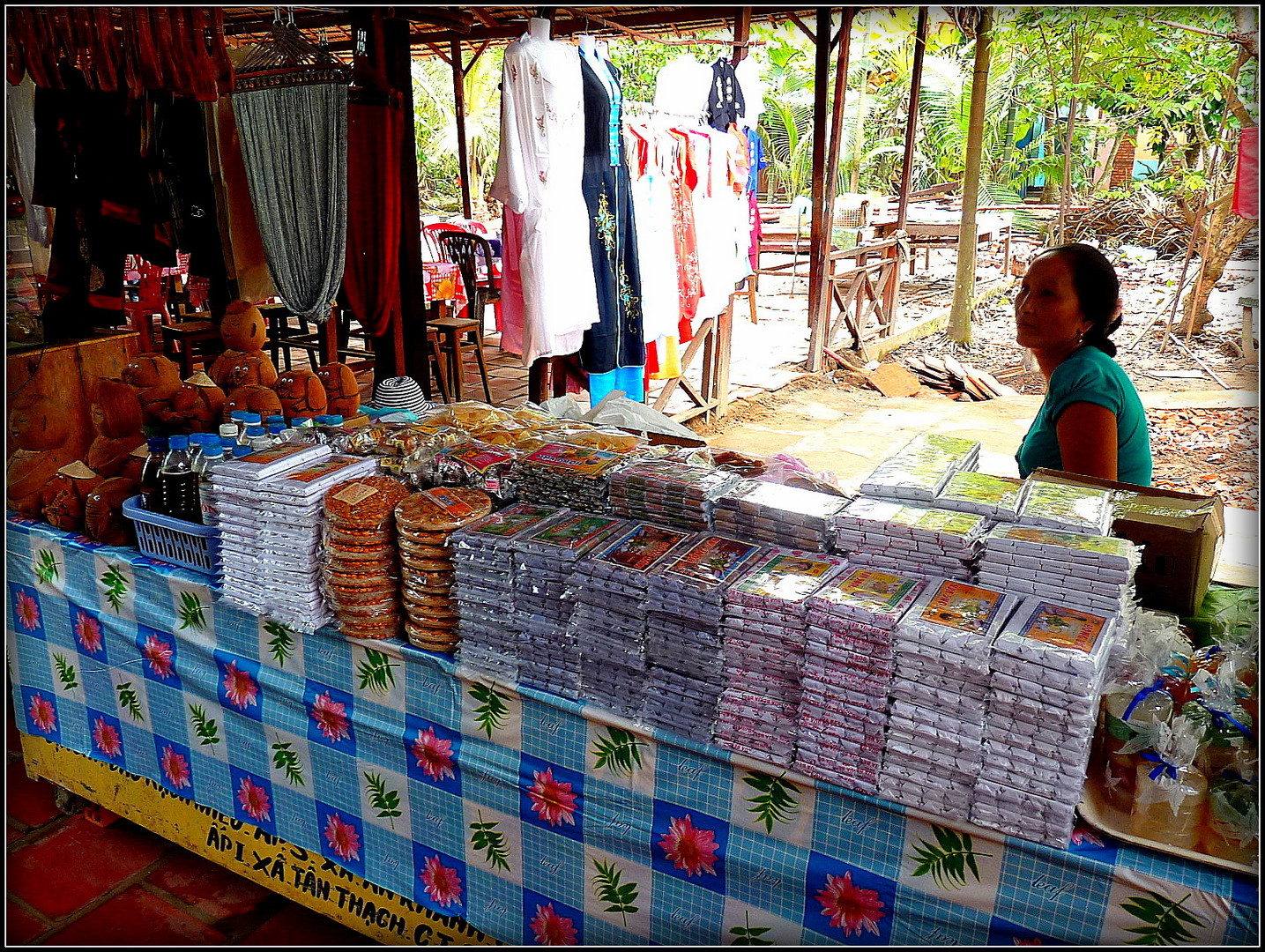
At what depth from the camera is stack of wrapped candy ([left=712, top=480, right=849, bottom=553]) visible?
1.66m

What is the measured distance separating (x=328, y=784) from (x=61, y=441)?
154 centimetres

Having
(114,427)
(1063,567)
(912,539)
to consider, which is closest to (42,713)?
(114,427)

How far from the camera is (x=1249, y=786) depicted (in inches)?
53.2

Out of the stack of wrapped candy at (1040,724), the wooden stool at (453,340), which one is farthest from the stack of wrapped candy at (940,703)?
the wooden stool at (453,340)

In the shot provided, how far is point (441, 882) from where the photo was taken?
6.46 ft

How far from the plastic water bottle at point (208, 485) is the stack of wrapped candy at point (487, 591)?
2.26ft

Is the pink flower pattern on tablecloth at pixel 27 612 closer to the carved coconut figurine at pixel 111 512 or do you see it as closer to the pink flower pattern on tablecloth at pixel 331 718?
the carved coconut figurine at pixel 111 512

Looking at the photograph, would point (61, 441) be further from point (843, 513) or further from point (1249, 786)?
point (1249, 786)

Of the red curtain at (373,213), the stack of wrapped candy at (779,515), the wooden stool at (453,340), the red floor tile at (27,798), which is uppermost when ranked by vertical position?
the red curtain at (373,213)

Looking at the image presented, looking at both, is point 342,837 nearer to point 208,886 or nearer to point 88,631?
point 208,886

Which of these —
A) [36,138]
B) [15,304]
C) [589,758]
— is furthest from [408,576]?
[36,138]

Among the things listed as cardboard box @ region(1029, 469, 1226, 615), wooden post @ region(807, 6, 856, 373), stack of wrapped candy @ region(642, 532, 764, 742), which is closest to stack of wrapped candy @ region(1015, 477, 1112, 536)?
cardboard box @ region(1029, 469, 1226, 615)

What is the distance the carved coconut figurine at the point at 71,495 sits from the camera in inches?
94.9

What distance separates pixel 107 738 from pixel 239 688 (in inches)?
25.1
